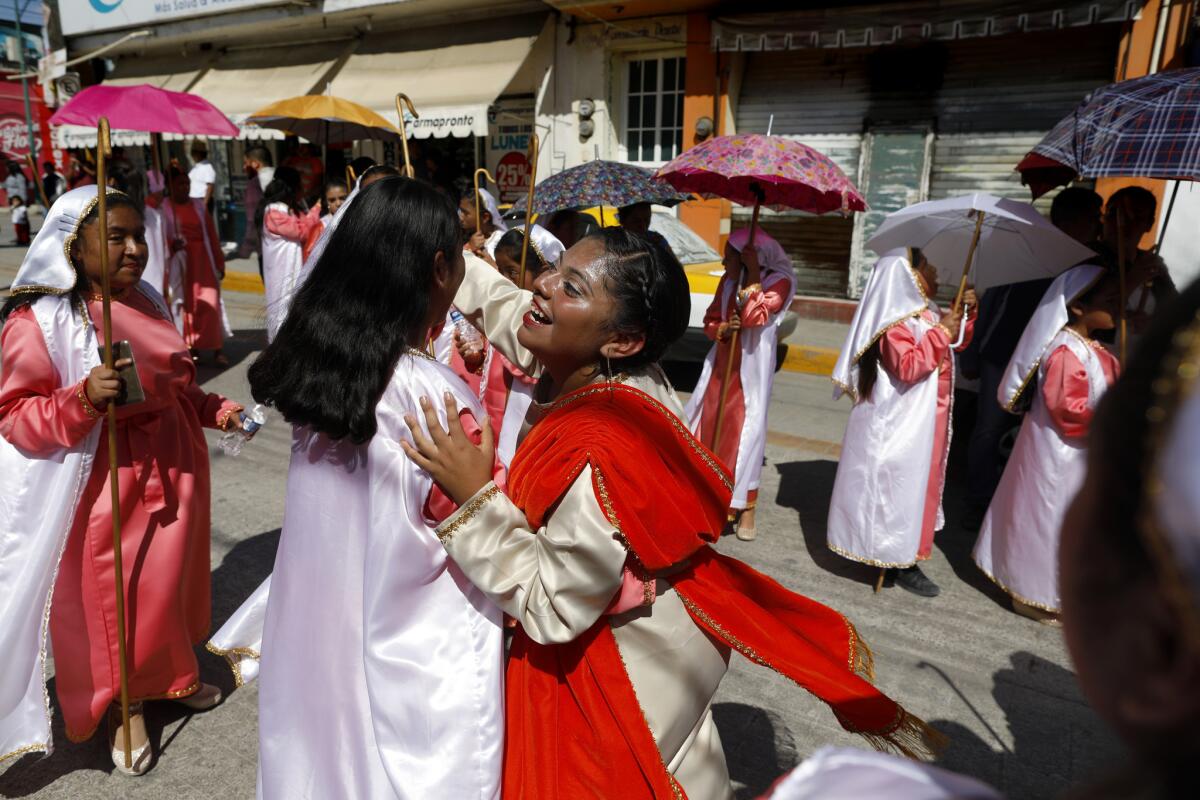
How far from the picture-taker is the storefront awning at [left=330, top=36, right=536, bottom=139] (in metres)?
12.8

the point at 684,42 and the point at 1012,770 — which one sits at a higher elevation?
the point at 684,42

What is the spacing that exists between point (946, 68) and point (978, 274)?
22.9ft

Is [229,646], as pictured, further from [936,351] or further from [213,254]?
[213,254]

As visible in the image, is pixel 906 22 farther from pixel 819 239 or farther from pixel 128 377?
pixel 128 377

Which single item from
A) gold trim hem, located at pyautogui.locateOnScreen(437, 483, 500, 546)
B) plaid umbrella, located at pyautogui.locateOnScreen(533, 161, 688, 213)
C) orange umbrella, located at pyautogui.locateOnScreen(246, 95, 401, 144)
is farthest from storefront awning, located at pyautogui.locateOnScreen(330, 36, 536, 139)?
gold trim hem, located at pyautogui.locateOnScreen(437, 483, 500, 546)

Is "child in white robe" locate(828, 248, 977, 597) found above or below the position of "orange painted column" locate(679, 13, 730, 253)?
below

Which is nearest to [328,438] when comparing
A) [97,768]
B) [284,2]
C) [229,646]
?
[229,646]

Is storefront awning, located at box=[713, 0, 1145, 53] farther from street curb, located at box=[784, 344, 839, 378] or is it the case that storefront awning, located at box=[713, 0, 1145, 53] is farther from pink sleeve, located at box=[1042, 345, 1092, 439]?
pink sleeve, located at box=[1042, 345, 1092, 439]

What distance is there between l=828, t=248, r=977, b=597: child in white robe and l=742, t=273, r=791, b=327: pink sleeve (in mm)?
611

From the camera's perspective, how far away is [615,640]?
1698mm

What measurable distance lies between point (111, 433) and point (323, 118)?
278 inches

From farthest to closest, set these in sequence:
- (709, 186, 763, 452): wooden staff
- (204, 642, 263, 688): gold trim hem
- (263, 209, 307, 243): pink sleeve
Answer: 1. (263, 209, 307, 243): pink sleeve
2. (709, 186, 763, 452): wooden staff
3. (204, 642, 263, 688): gold trim hem

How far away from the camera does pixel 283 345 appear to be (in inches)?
67.5

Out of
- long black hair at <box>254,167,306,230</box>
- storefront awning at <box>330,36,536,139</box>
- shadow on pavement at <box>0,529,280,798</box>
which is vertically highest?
storefront awning at <box>330,36,536,139</box>
